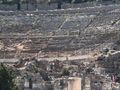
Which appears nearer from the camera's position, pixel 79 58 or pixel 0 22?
pixel 79 58

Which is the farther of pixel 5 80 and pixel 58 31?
pixel 58 31

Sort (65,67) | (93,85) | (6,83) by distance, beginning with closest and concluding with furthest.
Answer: (6,83), (93,85), (65,67)

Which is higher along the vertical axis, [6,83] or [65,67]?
[6,83]

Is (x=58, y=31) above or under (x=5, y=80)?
under

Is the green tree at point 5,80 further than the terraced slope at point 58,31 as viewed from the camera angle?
No

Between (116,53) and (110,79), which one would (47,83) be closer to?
(110,79)

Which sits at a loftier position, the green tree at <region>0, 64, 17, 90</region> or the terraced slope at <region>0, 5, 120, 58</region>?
the green tree at <region>0, 64, 17, 90</region>

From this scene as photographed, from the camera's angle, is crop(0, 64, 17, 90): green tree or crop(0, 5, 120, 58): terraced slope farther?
crop(0, 5, 120, 58): terraced slope

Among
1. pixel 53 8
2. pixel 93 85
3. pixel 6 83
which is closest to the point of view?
pixel 6 83

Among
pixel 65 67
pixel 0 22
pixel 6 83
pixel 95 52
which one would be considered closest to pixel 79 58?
pixel 95 52

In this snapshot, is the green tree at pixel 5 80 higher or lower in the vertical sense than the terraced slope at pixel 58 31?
higher
